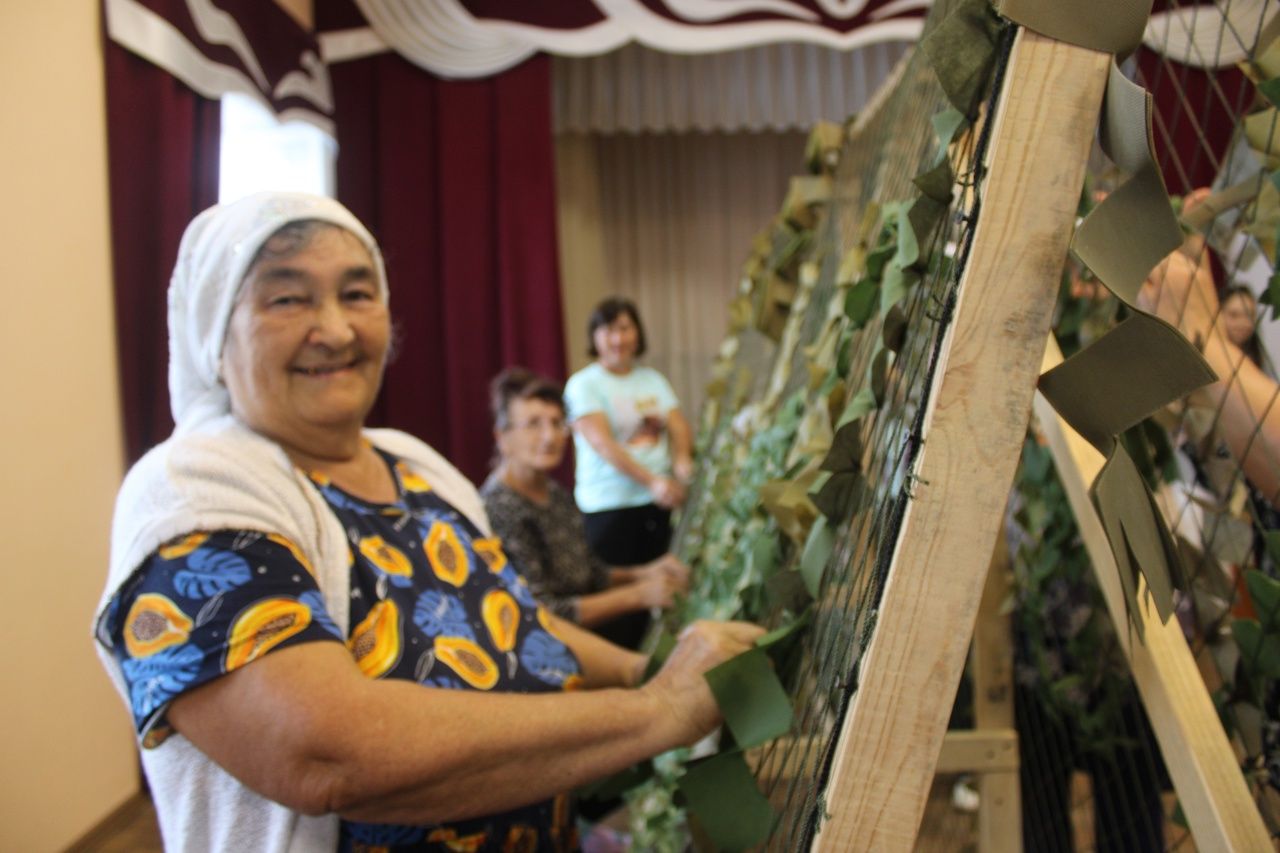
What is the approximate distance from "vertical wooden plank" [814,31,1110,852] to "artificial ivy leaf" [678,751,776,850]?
263 mm

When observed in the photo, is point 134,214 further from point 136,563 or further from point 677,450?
point 136,563

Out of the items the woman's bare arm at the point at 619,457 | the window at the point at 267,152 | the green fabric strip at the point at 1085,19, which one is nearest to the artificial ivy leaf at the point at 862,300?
the green fabric strip at the point at 1085,19

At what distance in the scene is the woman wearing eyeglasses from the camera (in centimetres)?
220

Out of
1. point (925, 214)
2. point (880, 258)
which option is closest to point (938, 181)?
point (925, 214)

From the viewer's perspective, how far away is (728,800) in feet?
2.70

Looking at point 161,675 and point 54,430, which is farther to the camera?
point 54,430

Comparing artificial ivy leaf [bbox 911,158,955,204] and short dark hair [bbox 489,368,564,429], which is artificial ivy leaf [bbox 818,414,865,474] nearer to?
artificial ivy leaf [bbox 911,158,955,204]

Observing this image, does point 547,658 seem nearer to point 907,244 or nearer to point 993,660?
point 907,244

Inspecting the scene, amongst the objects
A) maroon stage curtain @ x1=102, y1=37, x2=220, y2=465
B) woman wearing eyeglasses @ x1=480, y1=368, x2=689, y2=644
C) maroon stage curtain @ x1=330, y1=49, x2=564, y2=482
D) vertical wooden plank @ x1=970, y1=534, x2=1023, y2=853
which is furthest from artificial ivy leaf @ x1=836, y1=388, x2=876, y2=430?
maroon stage curtain @ x1=330, y1=49, x2=564, y2=482

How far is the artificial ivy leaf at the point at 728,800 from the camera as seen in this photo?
0.81 meters

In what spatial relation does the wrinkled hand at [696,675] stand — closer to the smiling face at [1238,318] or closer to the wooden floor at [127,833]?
the smiling face at [1238,318]

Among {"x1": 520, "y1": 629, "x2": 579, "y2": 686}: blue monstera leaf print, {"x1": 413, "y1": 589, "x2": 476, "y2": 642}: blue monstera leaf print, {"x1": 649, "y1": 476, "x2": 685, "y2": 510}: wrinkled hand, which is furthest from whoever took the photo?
{"x1": 649, "y1": 476, "x2": 685, "y2": 510}: wrinkled hand

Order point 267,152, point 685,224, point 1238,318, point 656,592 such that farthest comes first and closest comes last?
point 685,224, point 267,152, point 656,592, point 1238,318

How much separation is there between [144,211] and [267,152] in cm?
134
